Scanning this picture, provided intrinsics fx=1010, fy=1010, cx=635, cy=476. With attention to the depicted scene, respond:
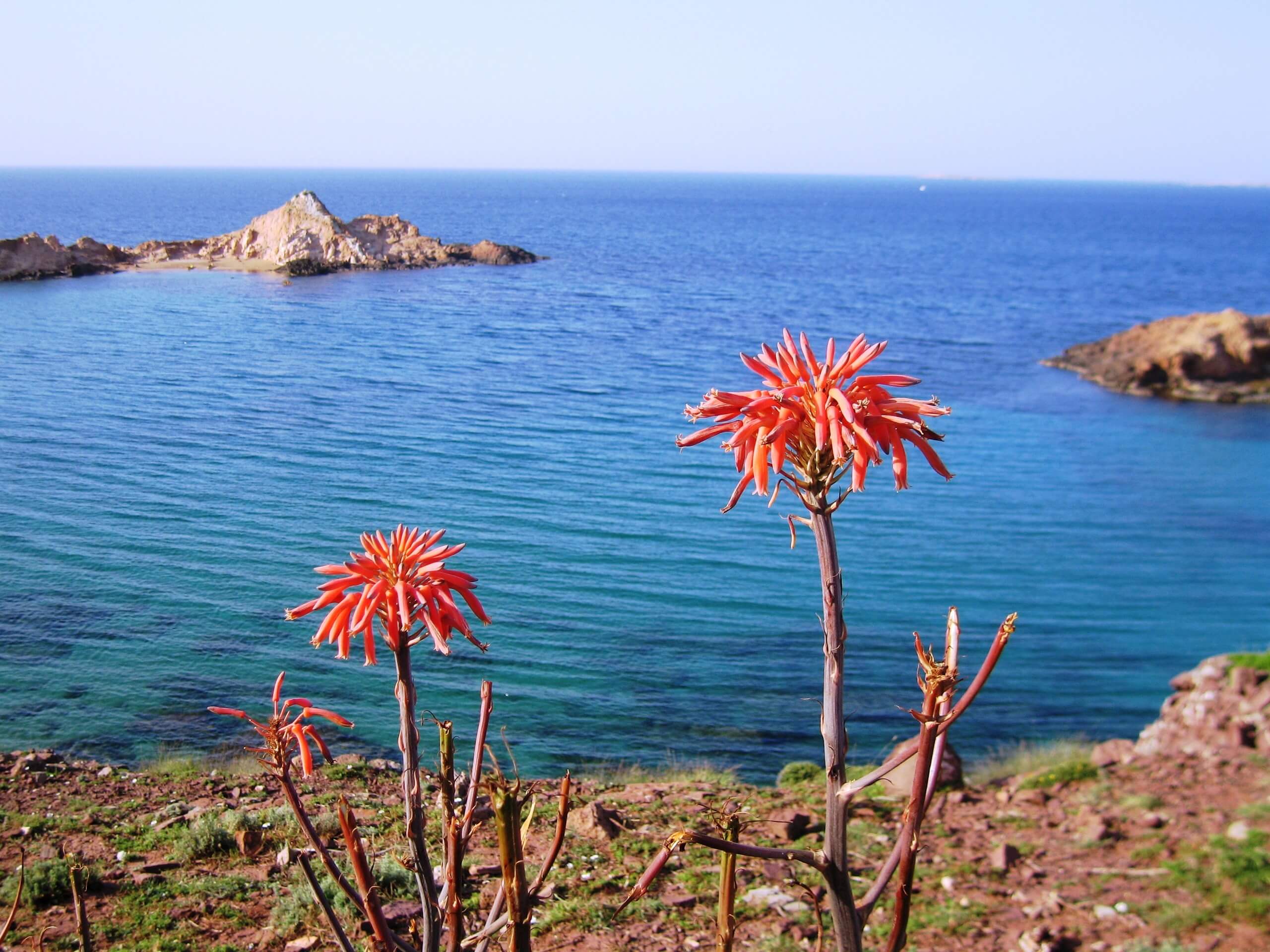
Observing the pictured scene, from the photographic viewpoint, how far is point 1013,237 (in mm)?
131500

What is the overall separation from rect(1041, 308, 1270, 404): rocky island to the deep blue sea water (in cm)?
203

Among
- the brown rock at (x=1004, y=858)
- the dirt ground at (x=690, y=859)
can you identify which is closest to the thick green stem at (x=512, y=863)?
the dirt ground at (x=690, y=859)

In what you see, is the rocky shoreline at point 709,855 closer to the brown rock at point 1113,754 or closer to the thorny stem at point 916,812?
the brown rock at point 1113,754

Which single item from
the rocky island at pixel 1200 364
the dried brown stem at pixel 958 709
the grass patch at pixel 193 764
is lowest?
the grass patch at pixel 193 764

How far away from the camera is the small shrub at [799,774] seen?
1098 centimetres

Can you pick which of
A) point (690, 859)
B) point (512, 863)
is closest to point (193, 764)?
point (690, 859)

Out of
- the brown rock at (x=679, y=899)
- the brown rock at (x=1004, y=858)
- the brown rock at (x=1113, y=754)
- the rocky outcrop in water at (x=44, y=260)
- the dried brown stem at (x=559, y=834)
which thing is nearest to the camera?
the dried brown stem at (x=559, y=834)

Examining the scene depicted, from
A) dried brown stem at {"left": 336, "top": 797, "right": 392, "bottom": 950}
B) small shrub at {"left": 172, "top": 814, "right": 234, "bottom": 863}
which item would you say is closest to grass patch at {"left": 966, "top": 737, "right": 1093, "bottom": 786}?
small shrub at {"left": 172, "top": 814, "right": 234, "bottom": 863}

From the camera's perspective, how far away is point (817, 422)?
2277 millimetres

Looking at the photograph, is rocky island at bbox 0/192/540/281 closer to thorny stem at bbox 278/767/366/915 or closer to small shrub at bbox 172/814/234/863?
small shrub at bbox 172/814/234/863

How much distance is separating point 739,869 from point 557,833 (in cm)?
640

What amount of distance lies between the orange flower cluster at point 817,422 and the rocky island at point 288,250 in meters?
61.0

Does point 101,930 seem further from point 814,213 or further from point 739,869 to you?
point 814,213

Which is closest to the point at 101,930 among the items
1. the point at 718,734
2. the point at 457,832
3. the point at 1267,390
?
the point at 457,832
